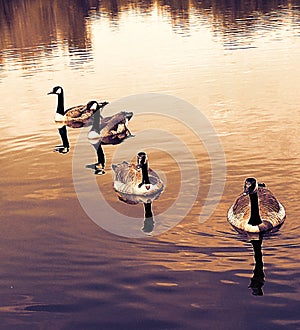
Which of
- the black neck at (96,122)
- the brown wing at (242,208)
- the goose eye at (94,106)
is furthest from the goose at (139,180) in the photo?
the goose eye at (94,106)

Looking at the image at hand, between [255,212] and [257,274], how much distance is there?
2.22m

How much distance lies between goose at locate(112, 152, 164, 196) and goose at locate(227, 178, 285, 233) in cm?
305

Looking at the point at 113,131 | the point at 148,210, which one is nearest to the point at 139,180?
the point at 148,210

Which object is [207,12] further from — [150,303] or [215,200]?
[150,303]

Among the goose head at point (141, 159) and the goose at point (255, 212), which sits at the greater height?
the goose head at point (141, 159)

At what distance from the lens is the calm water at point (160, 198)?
11.0 m

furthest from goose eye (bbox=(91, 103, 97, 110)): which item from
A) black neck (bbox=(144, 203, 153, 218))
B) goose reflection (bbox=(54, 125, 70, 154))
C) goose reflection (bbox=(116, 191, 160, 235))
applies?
black neck (bbox=(144, 203, 153, 218))

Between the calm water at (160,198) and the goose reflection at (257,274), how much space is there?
0.09 meters

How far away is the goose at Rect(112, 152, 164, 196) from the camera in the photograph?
54.9ft

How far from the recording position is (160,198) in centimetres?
1653

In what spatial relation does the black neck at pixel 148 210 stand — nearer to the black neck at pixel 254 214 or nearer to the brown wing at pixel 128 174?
the brown wing at pixel 128 174

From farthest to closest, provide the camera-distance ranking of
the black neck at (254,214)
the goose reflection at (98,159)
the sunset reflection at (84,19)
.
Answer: the sunset reflection at (84,19) → the goose reflection at (98,159) → the black neck at (254,214)

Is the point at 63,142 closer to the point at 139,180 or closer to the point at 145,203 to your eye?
the point at 139,180

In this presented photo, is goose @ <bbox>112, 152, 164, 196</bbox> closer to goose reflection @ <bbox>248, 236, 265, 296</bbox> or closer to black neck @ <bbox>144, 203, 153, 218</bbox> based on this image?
black neck @ <bbox>144, 203, 153, 218</bbox>
